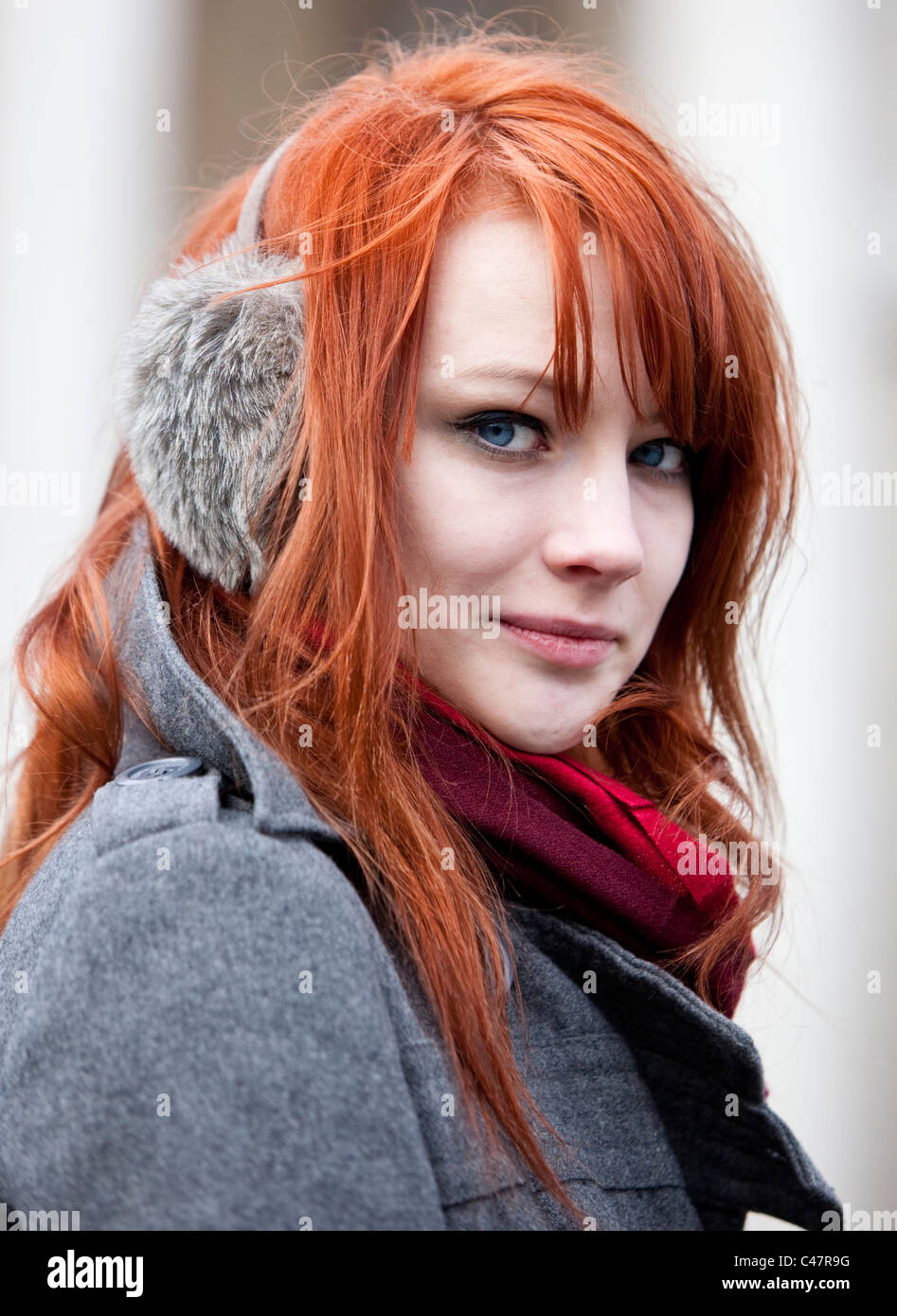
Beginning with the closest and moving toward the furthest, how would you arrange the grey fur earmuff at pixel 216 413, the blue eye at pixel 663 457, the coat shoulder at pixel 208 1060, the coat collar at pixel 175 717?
the coat shoulder at pixel 208 1060 → the coat collar at pixel 175 717 → the grey fur earmuff at pixel 216 413 → the blue eye at pixel 663 457

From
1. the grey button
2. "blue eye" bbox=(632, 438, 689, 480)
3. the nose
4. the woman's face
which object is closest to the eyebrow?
the woman's face

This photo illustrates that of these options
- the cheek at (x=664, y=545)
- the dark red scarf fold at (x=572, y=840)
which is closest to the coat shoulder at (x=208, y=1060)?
the dark red scarf fold at (x=572, y=840)

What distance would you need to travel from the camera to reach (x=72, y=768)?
143 cm

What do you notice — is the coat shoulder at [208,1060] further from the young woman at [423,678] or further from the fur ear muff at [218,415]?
the fur ear muff at [218,415]

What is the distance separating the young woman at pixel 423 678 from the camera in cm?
85

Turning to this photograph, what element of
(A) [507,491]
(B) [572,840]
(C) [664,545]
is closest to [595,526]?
(A) [507,491]

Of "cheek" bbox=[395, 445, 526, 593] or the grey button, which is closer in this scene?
the grey button

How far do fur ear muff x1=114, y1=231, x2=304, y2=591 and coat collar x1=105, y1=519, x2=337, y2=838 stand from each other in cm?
9

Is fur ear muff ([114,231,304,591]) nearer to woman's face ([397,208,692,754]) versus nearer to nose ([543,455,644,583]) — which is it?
woman's face ([397,208,692,754])

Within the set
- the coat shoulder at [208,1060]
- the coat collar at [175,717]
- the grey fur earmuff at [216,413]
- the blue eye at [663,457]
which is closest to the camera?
the coat shoulder at [208,1060]

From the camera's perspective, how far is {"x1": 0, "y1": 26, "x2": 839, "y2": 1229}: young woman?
85 cm

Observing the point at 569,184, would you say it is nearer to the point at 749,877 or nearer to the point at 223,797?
the point at 223,797

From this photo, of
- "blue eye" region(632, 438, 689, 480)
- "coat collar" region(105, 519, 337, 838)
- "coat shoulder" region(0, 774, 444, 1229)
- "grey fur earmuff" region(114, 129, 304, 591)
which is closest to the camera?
"coat shoulder" region(0, 774, 444, 1229)

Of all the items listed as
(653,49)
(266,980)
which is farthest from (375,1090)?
(653,49)
